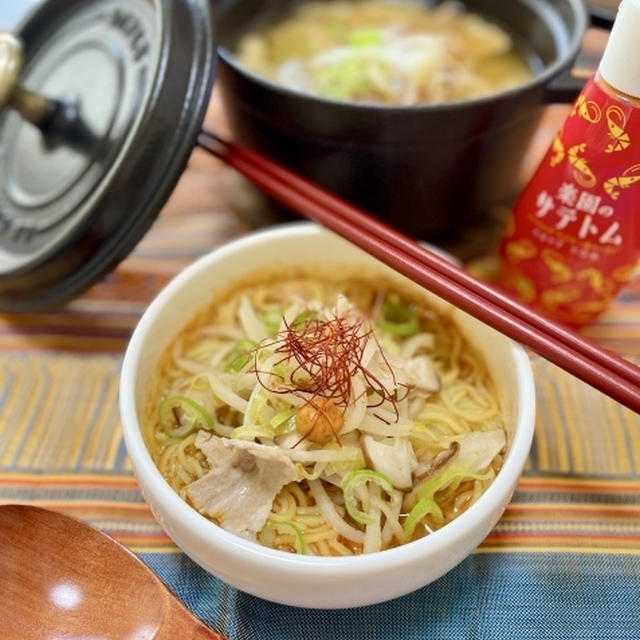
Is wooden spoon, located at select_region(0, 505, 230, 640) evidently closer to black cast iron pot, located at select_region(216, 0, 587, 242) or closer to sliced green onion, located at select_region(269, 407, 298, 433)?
sliced green onion, located at select_region(269, 407, 298, 433)

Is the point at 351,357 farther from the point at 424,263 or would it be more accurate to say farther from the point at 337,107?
the point at 337,107

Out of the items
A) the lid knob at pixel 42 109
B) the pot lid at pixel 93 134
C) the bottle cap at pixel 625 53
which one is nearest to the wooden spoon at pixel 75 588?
the pot lid at pixel 93 134

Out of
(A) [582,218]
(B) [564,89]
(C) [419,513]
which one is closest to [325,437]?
(C) [419,513]

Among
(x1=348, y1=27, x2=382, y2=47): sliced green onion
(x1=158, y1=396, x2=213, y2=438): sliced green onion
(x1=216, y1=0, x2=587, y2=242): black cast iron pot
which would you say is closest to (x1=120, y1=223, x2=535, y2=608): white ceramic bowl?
(x1=158, y1=396, x2=213, y2=438): sliced green onion

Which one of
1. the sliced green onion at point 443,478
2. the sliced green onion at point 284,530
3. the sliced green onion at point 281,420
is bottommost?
the sliced green onion at point 284,530

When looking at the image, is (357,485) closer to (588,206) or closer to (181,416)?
(181,416)

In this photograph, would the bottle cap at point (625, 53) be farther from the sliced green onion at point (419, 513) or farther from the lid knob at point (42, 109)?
the lid knob at point (42, 109)
